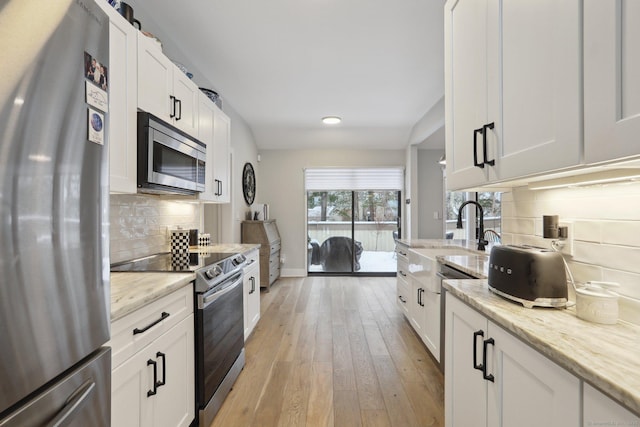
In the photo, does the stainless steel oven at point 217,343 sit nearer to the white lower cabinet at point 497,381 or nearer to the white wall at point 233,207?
the white lower cabinet at point 497,381

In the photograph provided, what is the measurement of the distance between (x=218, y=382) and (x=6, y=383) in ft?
4.73

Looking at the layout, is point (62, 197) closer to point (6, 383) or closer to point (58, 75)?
point (58, 75)

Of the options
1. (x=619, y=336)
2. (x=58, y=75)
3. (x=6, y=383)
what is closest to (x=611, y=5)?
(x=619, y=336)

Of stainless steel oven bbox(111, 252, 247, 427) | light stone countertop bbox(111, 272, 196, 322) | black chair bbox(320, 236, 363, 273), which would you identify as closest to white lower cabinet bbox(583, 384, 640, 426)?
light stone countertop bbox(111, 272, 196, 322)

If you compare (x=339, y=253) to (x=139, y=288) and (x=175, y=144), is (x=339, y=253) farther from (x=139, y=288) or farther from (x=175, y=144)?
(x=139, y=288)

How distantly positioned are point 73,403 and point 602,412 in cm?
121

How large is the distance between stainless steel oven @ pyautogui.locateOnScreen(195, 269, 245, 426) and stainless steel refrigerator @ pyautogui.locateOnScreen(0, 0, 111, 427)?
0.76 m

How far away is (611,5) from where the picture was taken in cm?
70

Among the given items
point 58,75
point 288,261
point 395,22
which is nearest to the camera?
point 58,75

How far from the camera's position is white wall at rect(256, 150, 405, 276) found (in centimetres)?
569

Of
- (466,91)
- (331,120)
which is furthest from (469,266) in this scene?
(331,120)

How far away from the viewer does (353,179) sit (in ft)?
18.8

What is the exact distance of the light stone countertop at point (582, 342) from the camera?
1.96ft

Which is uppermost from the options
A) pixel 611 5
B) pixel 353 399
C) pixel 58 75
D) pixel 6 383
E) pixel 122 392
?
pixel 611 5
